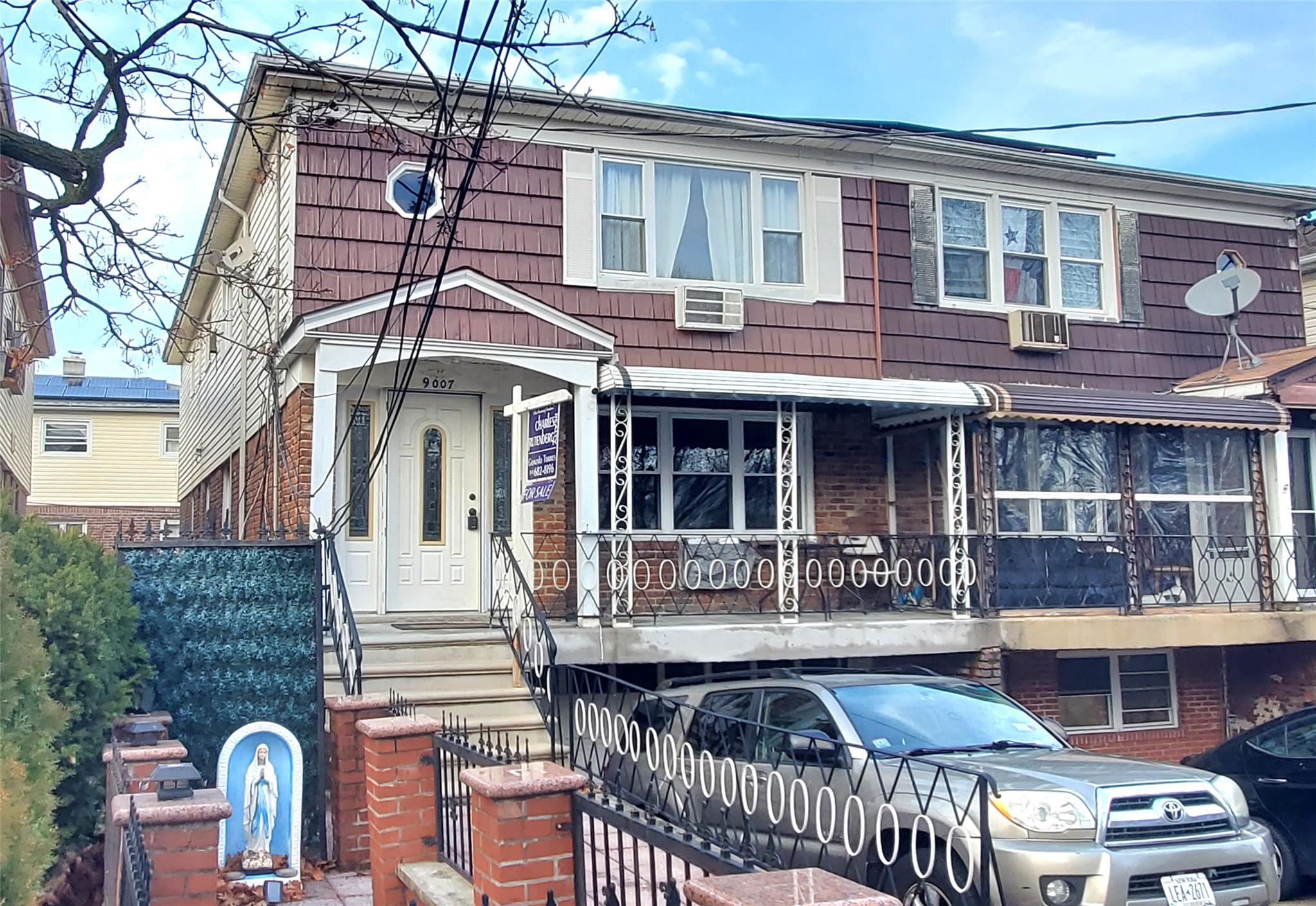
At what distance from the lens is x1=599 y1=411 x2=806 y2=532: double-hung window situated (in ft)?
44.0

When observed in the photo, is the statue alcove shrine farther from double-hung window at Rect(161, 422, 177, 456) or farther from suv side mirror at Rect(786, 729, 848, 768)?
double-hung window at Rect(161, 422, 177, 456)

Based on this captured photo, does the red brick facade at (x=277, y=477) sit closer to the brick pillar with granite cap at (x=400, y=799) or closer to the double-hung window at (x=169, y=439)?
the brick pillar with granite cap at (x=400, y=799)

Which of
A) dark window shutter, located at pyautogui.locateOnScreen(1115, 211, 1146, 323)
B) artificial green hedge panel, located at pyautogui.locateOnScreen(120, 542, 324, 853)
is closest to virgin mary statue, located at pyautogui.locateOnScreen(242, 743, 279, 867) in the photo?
artificial green hedge panel, located at pyautogui.locateOnScreen(120, 542, 324, 853)

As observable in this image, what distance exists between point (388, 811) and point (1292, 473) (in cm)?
1236

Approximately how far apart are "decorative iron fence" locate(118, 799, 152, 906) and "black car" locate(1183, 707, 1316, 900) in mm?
7388

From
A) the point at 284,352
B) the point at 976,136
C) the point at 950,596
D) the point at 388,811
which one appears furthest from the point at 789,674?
the point at 976,136

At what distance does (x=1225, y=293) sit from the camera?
48.1 feet

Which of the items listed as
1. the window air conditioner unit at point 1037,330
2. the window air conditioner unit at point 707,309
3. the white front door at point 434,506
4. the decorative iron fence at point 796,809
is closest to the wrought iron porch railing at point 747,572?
the white front door at point 434,506

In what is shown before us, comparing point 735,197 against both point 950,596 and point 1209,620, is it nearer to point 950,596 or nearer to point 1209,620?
point 950,596

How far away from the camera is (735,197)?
13422 mm

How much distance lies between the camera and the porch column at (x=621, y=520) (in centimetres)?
1136

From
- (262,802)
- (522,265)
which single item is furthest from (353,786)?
(522,265)

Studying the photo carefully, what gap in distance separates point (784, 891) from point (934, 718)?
4631mm

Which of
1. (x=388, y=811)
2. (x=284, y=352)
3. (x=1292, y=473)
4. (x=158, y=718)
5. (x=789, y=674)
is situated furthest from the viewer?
(x=1292, y=473)
